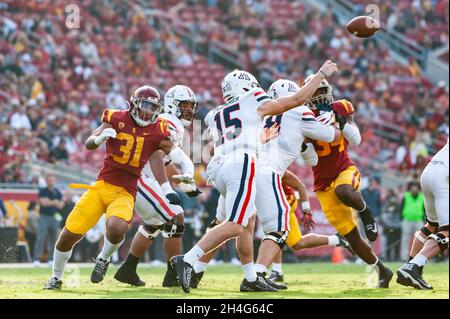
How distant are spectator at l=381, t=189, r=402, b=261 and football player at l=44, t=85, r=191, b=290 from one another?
29.3ft

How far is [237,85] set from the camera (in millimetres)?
8727

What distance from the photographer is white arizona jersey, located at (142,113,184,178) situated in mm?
9602

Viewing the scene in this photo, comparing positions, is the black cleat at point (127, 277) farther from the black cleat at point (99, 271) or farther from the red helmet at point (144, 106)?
the red helmet at point (144, 106)

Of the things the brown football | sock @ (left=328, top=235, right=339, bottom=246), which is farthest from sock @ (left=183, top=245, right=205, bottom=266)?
sock @ (left=328, top=235, right=339, bottom=246)

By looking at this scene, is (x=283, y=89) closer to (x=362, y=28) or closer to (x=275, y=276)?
(x=362, y=28)

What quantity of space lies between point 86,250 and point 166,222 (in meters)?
6.56

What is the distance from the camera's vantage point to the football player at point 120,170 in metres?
8.62

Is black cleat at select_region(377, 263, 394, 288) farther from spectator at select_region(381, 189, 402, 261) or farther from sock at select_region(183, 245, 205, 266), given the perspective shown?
spectator at select_region(381, 189, 402, 261)

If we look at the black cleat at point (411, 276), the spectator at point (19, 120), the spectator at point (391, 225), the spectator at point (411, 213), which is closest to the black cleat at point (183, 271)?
the black cleat at point (411, 276)

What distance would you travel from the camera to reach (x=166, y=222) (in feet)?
31.1

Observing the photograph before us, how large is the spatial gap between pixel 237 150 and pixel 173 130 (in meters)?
1.40

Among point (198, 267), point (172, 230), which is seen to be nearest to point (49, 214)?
point (172, 230)
